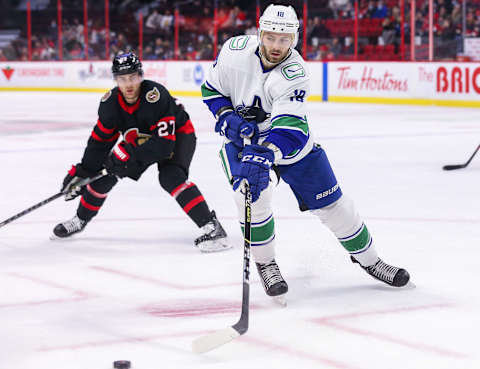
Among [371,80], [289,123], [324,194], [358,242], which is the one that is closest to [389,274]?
[358,242]

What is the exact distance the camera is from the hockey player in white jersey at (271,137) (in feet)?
9.21

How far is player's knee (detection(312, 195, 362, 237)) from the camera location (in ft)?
10.0

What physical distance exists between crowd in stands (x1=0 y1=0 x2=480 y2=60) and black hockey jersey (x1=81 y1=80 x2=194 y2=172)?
28.9 ft

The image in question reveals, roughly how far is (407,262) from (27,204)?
7.89 ft

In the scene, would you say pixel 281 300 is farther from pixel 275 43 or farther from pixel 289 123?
pixel 275 43

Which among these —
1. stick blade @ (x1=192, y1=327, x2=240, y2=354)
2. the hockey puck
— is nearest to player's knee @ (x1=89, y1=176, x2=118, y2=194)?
stick blade @ (x1=192, y1=327, x2=240, y2=354)

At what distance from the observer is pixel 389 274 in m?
3.14

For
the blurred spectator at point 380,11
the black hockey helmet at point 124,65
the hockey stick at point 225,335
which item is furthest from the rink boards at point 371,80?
the hockey stick at point 225,335

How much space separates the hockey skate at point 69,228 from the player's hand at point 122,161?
0.38 meters

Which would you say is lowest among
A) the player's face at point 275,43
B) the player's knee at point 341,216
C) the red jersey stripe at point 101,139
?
the player's knee at point 341,216

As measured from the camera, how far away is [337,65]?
1374cm

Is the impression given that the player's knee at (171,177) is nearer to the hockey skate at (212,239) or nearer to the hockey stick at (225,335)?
the hockey skate at (212,239)

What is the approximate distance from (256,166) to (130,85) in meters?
1.20

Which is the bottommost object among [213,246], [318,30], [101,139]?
[213,246]
